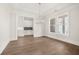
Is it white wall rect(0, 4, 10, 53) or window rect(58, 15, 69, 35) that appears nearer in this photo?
white wall rect(0, 4, 10, 53)

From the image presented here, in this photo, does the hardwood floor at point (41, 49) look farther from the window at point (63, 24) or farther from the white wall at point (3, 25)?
the window at point (63, 24)

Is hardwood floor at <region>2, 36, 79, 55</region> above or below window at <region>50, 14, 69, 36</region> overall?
below

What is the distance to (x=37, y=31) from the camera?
6.36 metres

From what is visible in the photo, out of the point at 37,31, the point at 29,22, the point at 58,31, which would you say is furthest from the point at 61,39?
the point at 29,22

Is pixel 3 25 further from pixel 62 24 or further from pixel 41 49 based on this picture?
pixel 62 24

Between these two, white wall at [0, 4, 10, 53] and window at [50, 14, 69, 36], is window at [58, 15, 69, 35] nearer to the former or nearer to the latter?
window at [50, 14, 69, 36]

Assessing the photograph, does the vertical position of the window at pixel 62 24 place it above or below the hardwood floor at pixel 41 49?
above

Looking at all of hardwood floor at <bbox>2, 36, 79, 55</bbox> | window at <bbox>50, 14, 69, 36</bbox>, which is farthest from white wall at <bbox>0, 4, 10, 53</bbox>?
window at <bbox>50, 14, 69, 36</bbox>

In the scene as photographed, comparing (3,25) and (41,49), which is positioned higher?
(3,25)

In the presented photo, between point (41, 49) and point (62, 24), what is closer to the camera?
point (41, 49)

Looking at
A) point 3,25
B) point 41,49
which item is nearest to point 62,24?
point 41,49

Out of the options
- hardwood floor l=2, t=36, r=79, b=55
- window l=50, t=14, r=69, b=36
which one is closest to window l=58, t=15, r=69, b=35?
window l=50, t=14, r=69, b=36

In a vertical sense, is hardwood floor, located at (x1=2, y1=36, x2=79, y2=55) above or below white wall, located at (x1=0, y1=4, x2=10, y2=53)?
below

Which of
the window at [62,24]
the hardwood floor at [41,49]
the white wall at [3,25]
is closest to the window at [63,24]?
the window at [62,24]
